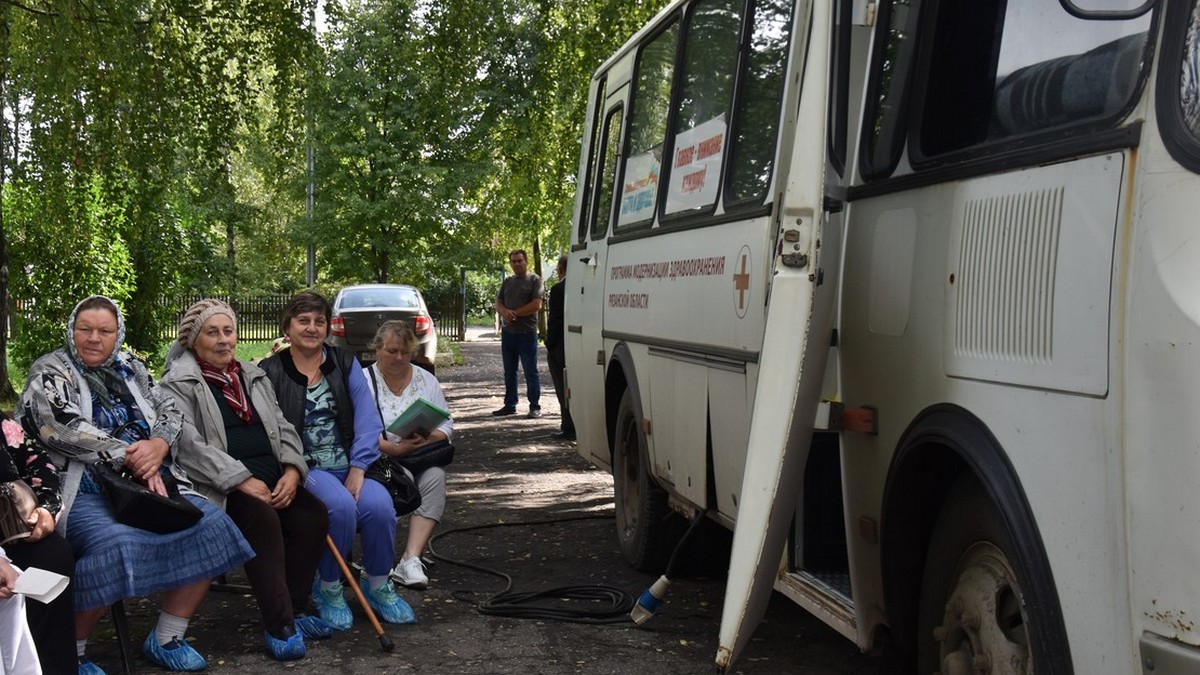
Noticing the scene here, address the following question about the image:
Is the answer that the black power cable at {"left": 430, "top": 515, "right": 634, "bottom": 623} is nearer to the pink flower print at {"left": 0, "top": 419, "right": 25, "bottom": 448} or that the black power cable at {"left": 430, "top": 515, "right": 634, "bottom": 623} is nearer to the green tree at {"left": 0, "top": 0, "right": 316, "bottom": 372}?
the pink flower print at {"left": 0, "top": 419, "right": 25, "bottom": 448}

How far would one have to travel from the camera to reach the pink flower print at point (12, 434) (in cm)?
540

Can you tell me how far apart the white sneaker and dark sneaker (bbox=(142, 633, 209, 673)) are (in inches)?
62.7

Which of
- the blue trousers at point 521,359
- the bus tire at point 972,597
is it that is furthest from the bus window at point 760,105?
the blue trousers at point 521,359

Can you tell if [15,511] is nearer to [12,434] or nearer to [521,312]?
[12,434]

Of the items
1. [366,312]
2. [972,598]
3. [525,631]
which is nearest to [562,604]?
[525,631]

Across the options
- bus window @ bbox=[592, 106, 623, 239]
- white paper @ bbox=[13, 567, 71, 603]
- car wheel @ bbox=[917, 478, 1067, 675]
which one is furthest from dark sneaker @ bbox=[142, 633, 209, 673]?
bus window @ bbox=[592, 106, 623, 239]

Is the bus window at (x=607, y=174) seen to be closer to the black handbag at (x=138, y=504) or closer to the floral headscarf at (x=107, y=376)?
the floral headscarf at (x=107, y=376)

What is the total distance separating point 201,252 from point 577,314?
51.2 feet

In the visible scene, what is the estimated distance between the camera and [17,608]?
493cm

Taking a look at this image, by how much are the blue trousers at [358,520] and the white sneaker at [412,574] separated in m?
0.55

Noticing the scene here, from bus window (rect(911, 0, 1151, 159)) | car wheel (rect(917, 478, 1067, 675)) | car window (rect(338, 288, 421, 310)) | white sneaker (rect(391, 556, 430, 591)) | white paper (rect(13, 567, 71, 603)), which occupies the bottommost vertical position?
white sneaker (rect(391, 556, 430, 591))

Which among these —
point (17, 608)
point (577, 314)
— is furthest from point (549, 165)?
point (17, 608)

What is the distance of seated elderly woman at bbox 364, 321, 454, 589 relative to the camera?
7.43 metres

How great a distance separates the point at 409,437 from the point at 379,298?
14619 millimetres
